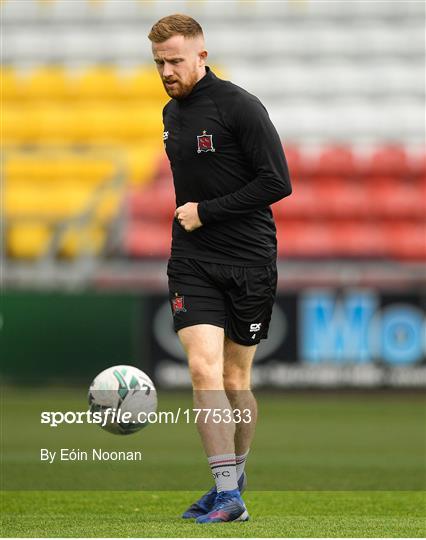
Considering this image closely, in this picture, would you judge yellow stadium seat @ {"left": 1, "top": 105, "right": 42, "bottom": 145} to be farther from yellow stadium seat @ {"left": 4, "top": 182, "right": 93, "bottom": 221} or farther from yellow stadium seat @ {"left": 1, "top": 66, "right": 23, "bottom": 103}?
yellow stadium seat @ {"left": 4, "top": 182, "right": 93, "bottom": 221}

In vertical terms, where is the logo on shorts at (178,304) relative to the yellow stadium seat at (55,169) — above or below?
above

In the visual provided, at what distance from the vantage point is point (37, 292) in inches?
469

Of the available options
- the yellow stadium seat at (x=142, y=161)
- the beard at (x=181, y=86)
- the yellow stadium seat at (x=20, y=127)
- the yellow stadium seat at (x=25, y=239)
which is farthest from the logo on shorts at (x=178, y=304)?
the yellow stadium seat at (x=20, y=127)

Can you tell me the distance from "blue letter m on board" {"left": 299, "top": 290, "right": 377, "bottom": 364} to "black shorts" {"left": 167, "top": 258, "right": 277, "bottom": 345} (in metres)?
6.78

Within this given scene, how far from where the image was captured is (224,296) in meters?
4.76

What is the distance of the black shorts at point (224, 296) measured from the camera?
15.3 ft

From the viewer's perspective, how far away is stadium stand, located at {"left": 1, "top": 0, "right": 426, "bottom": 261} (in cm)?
1393

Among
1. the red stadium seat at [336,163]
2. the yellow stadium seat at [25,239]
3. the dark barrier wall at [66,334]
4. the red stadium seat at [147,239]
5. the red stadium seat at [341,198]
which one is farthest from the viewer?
the red stadium seat at [336,163]

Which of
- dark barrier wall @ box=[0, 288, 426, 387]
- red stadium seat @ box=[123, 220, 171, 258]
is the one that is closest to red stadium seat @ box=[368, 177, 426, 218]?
red stadium seat @ box=[123, 220, 171, 258]

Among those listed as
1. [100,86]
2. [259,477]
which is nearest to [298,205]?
[100,86]

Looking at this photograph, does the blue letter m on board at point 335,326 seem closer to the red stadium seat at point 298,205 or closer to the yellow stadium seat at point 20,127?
the red stadium seat at point 298,205

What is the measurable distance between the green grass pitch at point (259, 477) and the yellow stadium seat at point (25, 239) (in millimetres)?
3060

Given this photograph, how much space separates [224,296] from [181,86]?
80cm

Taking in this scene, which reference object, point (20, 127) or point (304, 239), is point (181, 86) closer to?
point (304, 239)
